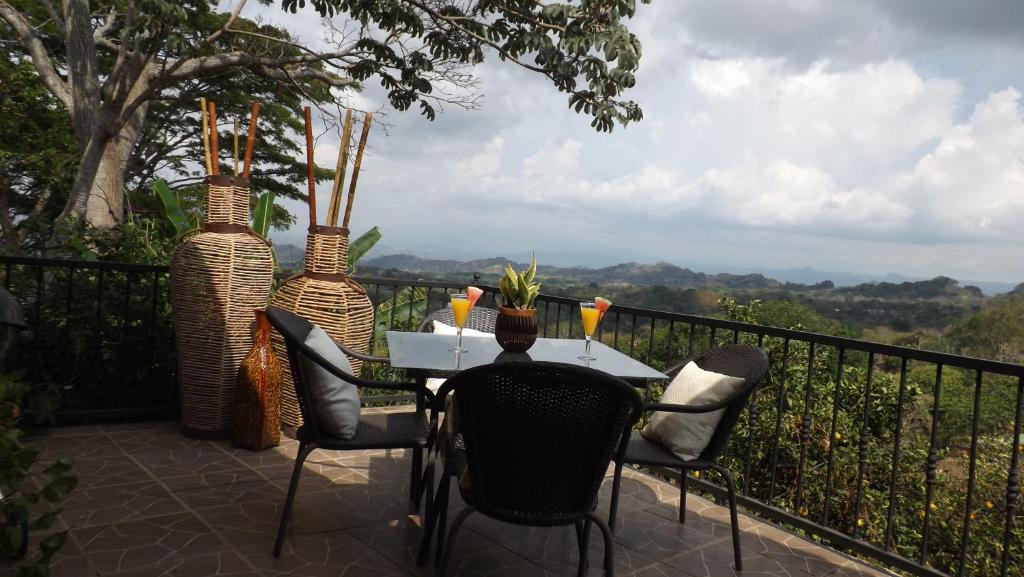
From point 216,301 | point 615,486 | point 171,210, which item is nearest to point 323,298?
point 216,301

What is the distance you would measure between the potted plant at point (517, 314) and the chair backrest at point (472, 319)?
→ 0.98 metres

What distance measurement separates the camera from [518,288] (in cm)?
273

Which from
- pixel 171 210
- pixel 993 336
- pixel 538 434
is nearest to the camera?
pixel 538 434

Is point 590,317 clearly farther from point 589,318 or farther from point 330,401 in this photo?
point 330,401

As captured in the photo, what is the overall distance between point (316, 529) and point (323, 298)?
1562mm

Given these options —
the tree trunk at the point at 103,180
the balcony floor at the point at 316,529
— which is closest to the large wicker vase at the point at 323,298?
the balcony floor at the point at 316,529

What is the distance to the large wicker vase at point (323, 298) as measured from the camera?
12.6 feet

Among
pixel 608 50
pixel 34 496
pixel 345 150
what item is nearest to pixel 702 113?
pixel 608 50

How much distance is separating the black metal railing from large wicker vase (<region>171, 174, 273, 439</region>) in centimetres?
48

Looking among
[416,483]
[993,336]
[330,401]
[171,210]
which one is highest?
[171,210]

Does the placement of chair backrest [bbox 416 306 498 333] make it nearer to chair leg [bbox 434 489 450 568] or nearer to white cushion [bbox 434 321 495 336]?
white cushion [bbox 434 321 495 336]

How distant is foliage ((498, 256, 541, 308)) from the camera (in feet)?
8.96

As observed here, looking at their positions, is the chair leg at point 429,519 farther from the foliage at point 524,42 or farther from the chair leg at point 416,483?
the foliage at point 524,42

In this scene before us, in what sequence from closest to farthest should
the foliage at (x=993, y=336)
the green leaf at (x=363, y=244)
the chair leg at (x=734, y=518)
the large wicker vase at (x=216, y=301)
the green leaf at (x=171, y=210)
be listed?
the chair leg at (x=734, y=518), the large wicker vase at (x=216, y=301), the green leaf at (x=171, y=210), the green leaf at (x=363, y=244), the foliage at (x=993, y=336)
